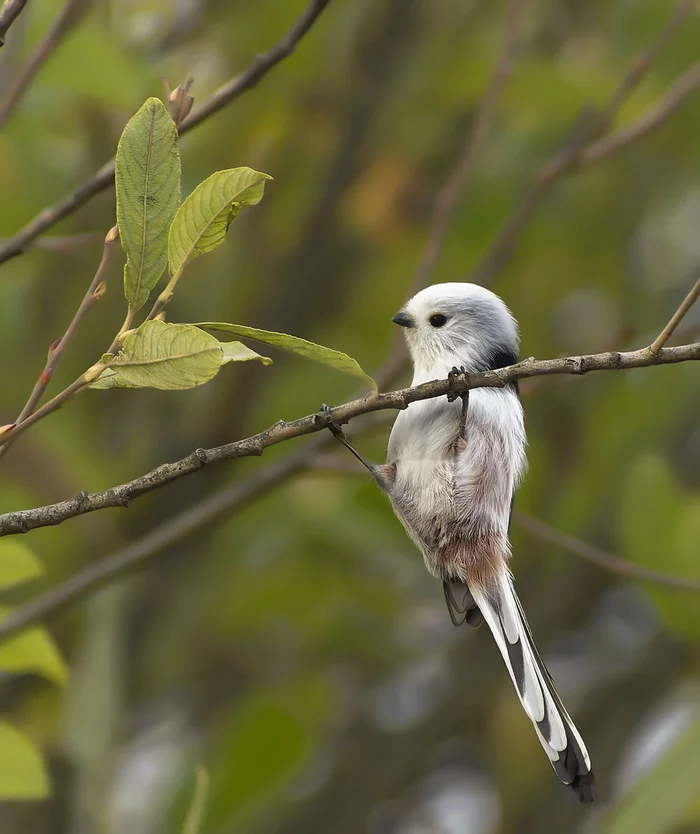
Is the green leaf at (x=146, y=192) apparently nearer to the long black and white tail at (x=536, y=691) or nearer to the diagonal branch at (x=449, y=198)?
the long black and white tail at (x=536, y=691)

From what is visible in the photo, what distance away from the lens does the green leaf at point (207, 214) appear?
1.56 meters

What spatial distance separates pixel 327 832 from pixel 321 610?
79 centimetres

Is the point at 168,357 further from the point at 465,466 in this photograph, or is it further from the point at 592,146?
the point at 592,146

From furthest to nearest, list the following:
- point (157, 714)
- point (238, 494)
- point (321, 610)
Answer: point (157, 714) → point (321, 610) → point (238, 494)

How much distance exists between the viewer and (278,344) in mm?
1575

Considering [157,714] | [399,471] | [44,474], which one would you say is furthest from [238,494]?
[157,714]

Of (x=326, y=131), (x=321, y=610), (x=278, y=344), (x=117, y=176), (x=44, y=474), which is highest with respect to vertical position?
(x=326, y=131)

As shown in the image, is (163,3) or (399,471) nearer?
(399,471)

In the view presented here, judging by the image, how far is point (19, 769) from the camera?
2129 millimetres

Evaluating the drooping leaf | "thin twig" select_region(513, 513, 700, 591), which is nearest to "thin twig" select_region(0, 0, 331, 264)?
"thin twig" select_region(513, 513, 700, 591)

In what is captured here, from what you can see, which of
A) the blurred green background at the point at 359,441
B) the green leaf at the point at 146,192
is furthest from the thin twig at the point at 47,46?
the blurred green background at the point at 359,441

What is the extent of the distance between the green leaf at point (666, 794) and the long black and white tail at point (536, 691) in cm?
28

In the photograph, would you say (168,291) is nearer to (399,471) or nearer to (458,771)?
(399,471)

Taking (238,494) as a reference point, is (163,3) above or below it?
above
